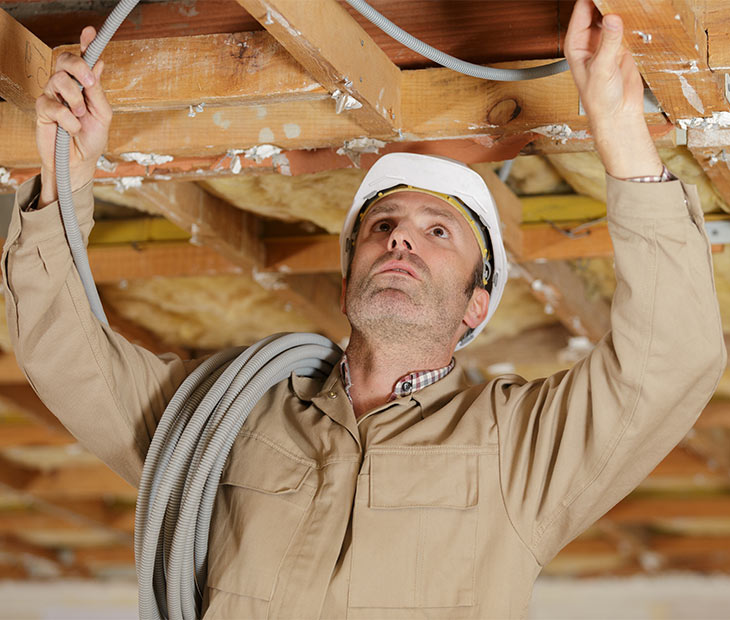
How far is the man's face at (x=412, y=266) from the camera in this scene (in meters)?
1.94

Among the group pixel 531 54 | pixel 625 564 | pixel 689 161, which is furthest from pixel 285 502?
pixel 625 564

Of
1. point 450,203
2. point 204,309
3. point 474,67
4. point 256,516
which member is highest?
point 474,67

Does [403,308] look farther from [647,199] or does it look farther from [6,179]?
[6,179]

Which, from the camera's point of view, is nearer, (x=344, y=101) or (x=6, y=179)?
(x=344, y=101)

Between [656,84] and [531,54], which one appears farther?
[531,54]

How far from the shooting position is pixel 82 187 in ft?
5.65

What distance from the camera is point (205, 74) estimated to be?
1737mm

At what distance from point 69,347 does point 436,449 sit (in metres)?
0.69

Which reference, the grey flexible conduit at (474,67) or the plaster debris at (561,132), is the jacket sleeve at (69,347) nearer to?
the grey flexible conduit at (474,67)

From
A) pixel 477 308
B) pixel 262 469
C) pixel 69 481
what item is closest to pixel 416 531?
pixel 262 469

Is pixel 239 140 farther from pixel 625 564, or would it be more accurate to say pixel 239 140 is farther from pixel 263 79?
pixel 625 564

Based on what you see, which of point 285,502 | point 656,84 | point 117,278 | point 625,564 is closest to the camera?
point 656,84

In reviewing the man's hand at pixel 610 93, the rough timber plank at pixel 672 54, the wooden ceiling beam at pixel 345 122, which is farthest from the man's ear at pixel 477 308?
the man's hand at pixel 610 93

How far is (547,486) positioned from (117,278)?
184cm
